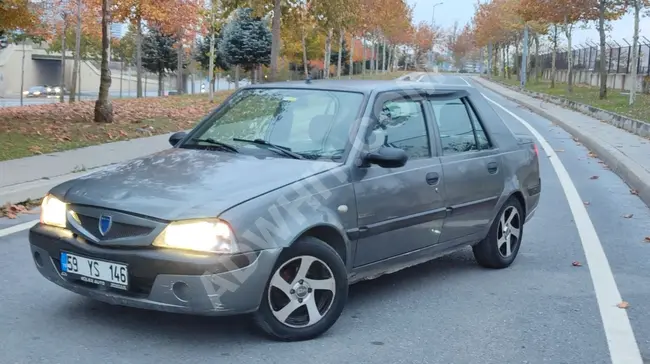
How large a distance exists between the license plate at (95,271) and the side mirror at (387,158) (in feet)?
5.48

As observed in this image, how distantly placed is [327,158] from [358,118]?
1.36 feet

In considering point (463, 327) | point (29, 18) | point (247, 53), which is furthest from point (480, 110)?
point (247, 53)

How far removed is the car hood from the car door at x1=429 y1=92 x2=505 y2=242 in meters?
1.28

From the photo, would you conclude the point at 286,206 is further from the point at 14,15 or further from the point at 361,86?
the point at 14,15

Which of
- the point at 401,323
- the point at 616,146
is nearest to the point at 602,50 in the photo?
the point at 616,146

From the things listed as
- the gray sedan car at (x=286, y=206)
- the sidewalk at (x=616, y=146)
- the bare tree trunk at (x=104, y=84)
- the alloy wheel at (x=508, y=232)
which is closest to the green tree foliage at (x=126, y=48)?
the sidewalk at (x=616, y=146)

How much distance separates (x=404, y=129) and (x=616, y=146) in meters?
11.7

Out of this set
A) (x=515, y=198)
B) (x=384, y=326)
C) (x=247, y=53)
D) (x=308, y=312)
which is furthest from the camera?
(x=247, y=53)

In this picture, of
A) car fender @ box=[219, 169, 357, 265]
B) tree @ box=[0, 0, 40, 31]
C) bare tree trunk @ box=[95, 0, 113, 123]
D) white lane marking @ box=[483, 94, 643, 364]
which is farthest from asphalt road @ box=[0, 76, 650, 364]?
bare tree trunk @ box=[95, 0, 113, 123]

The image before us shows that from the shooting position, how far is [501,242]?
6.36 meters

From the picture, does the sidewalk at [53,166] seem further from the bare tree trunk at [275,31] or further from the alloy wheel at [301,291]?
the bare tree trunk at [275,31]

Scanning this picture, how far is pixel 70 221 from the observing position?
434 cm

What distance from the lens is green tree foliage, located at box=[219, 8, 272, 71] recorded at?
42.1 meters

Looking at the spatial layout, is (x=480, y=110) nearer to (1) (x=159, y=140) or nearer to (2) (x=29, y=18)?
(1) (x=159, y=140)
